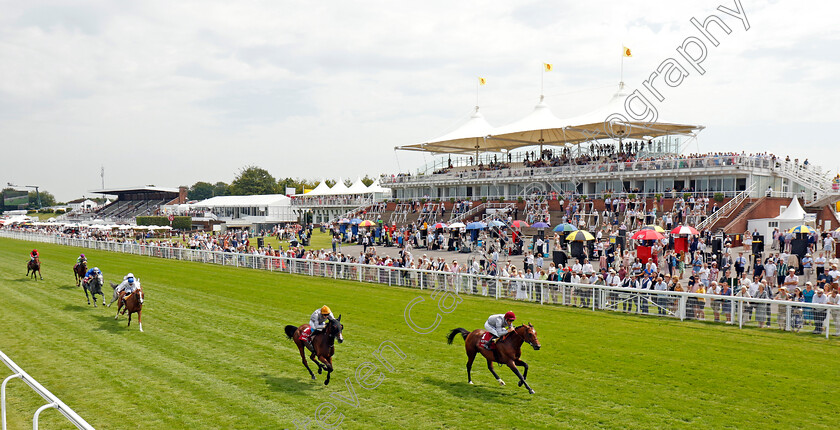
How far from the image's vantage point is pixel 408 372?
945cm

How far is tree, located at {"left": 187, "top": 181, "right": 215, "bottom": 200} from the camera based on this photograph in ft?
457

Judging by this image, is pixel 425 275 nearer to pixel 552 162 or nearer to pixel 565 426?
pixel 565 426

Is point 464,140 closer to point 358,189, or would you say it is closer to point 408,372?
point 358,189

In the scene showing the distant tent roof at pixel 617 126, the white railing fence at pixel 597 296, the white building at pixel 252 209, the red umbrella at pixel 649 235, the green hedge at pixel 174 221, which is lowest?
the white railing fence at pixel 597 296

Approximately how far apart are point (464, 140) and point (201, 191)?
10813cm

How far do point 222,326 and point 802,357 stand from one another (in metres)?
11.7

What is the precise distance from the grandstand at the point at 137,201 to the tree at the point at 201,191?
122 ft

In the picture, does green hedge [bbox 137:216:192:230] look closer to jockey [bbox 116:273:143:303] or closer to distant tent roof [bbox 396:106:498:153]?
distant tent roof [bbox 396:106:498:153]

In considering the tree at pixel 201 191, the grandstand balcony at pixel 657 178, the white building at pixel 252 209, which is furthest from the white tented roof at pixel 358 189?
the tree at pixel 201 191

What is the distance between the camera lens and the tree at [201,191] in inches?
5490

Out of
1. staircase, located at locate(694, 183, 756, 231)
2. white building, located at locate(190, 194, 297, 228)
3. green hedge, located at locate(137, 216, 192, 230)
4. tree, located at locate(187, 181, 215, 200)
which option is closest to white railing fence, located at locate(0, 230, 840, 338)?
staircase, located at locate(694, 183, 756, 231)

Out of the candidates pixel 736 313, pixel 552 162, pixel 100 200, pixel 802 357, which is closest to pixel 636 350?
pixel 802 357

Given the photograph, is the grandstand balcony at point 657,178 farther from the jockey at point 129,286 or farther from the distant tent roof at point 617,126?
the jockey at point 129,286

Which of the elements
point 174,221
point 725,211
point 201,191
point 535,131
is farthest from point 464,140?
point 201,191
